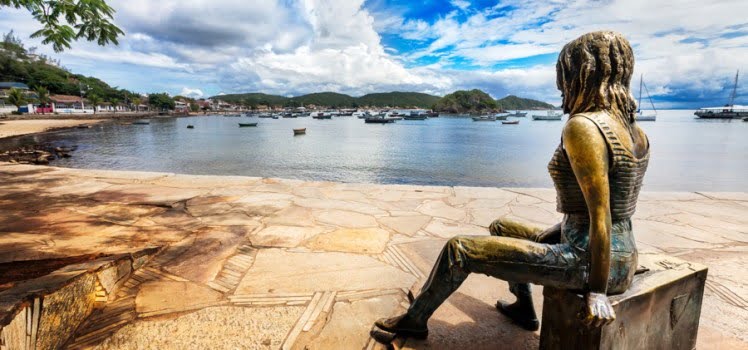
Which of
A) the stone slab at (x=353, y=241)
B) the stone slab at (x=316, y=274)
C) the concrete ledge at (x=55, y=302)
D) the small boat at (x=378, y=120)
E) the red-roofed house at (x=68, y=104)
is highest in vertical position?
the red-roofed house at (x=68, y=104)

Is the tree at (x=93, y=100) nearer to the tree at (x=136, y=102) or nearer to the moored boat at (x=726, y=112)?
the tree at (x=136, y=102)

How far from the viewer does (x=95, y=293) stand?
7.69 ft

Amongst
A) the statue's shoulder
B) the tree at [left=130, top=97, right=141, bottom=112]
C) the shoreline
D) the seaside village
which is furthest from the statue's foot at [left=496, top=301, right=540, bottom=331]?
the tree at [left=130, top=97, right=141, bottom=112]

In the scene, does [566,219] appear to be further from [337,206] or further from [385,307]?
[337,206]

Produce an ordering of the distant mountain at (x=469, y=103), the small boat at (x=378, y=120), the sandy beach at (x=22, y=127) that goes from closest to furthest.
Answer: the sandy beach at (x=22, y=127)
the small boat at (x=378, y=120)
the distant mountain at (x=469, y=103)

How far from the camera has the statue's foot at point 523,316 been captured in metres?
2.19

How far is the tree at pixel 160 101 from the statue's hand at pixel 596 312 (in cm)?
12868

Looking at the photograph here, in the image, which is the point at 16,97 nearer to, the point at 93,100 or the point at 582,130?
the point at 93,100

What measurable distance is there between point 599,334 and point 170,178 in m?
7.04

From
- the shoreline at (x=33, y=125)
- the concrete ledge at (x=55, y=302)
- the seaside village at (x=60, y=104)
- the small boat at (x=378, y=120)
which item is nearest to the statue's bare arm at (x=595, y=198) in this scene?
the concrete ledge at (x=55, y=302)

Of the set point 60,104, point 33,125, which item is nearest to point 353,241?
point 33,125

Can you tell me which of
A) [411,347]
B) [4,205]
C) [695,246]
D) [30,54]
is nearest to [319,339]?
[411,347]

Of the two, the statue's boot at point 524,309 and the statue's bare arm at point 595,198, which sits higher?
the statue's bare arm at point 595,198

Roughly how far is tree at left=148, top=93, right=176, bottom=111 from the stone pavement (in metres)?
122
